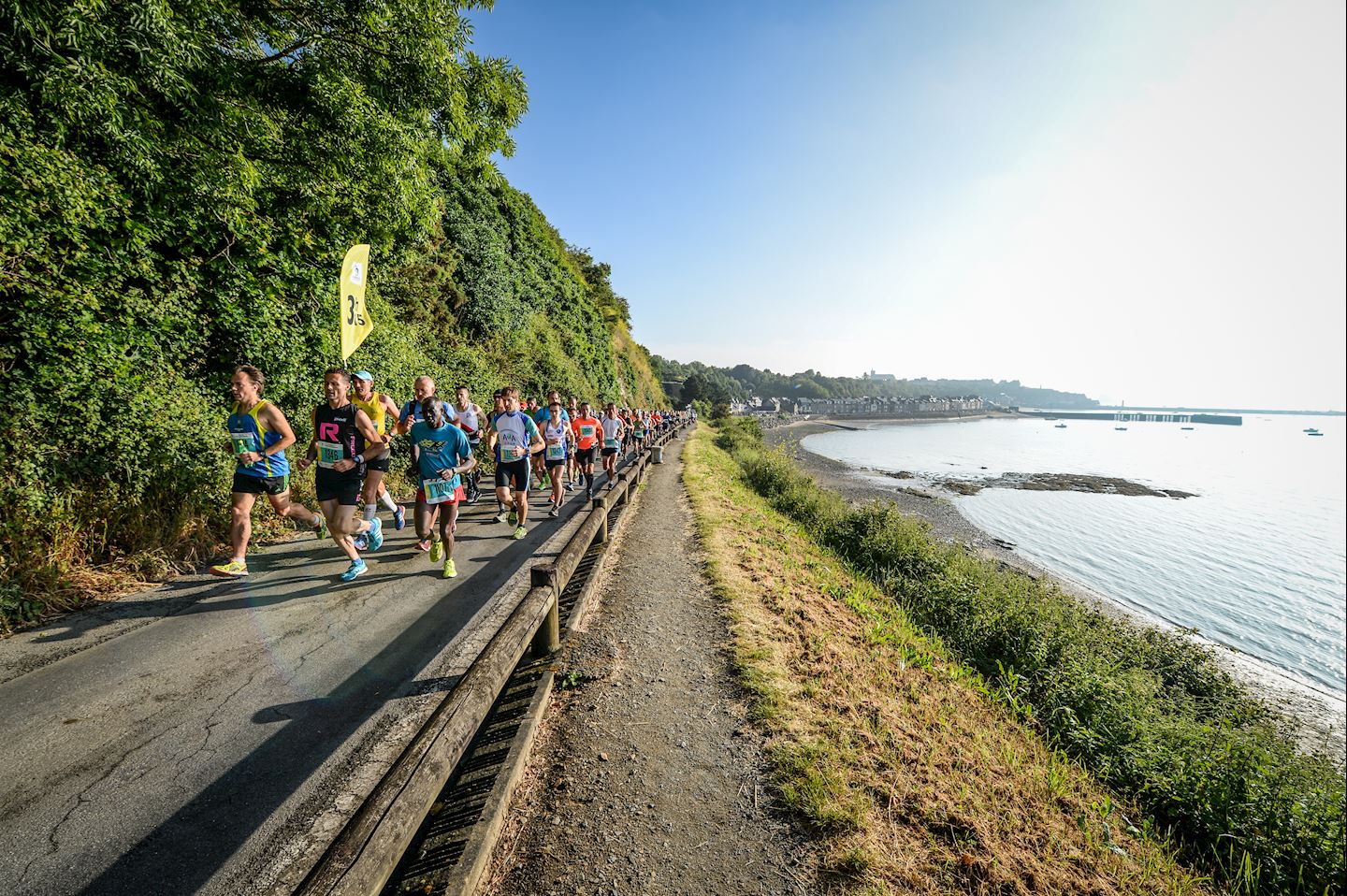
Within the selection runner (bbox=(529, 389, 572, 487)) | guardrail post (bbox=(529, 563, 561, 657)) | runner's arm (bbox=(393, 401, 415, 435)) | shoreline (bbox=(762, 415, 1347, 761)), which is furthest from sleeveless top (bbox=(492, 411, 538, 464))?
shoreline (bbox=(762, 415, 1347, 761))

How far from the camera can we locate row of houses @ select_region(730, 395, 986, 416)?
121 metres

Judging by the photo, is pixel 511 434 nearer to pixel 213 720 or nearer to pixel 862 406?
pixel 213 720

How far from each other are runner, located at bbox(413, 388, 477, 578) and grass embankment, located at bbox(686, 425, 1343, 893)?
3.20 metres

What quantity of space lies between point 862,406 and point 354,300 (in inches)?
5828

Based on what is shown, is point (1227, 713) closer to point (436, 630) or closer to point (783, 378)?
point (436, 630)

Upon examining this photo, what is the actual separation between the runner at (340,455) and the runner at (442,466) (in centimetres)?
45

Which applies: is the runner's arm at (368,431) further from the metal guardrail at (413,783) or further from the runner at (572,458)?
the runner at (572,458)

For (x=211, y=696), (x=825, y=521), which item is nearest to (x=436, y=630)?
(x=211, y=696)

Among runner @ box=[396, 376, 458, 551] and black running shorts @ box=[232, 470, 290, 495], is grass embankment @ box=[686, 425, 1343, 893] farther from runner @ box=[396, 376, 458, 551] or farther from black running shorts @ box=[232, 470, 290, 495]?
black running shorts @ box=[232, 470, 290, 495]

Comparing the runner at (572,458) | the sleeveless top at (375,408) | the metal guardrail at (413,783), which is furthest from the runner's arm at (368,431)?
the runner at (572,458)

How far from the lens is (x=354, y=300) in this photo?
5926 mm

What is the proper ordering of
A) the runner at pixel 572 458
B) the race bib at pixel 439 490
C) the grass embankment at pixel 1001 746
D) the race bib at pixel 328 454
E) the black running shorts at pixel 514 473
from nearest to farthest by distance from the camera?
the grass embankment at pixel 1001 746 < the race bib at pixel 328 454 < the race bib at pixel 439 490 < the black running shorts at pixel 514 473 < the runner at pixel 572 458

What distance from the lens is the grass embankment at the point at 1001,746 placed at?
266 cm

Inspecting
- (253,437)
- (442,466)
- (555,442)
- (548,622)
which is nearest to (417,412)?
(442,466)
